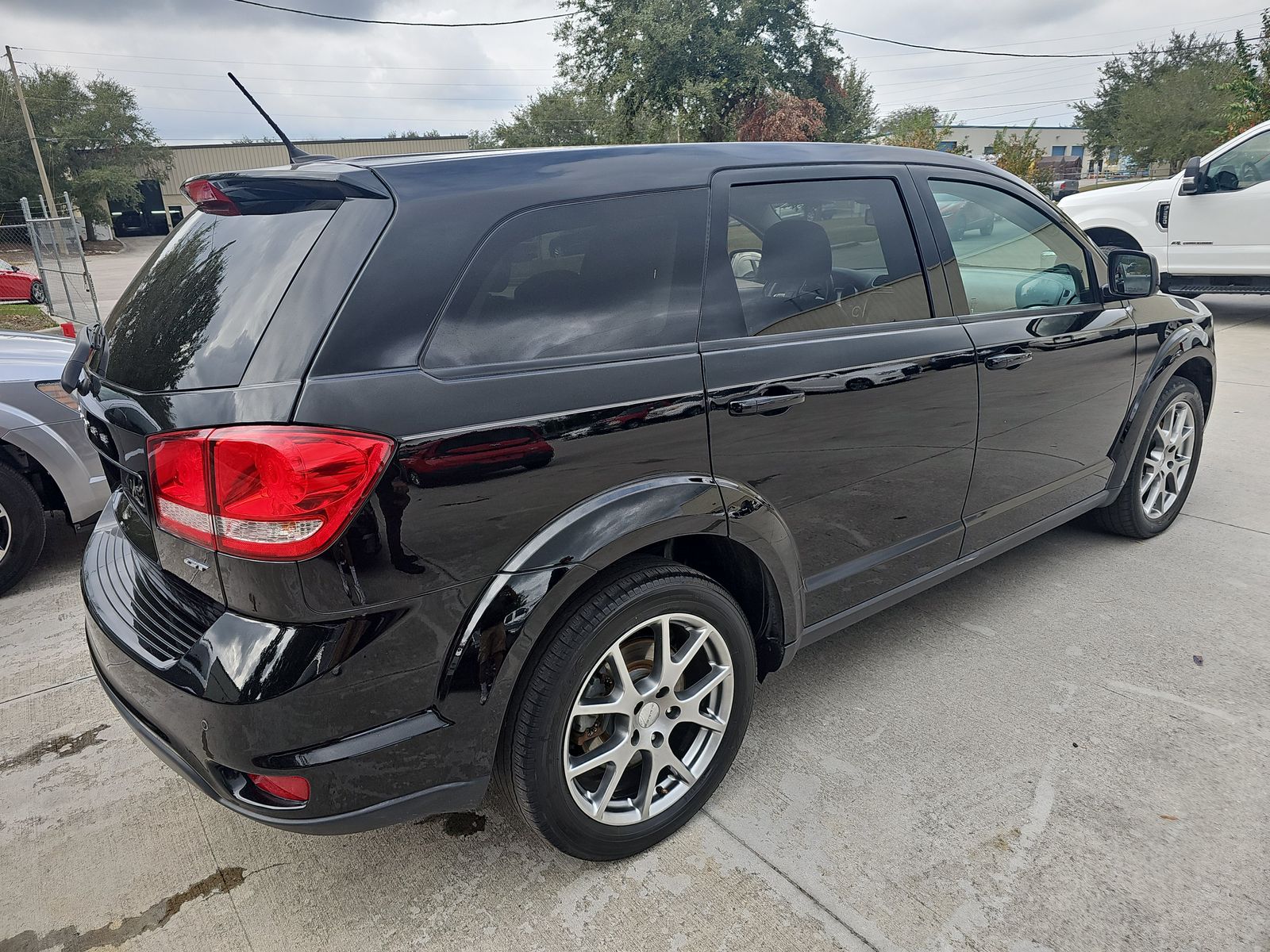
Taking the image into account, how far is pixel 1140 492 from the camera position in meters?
3.91

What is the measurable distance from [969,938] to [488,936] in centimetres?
111

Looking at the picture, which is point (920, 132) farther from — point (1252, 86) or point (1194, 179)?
point (1194, 179)

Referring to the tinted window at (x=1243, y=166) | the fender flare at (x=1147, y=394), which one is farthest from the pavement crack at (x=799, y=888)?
the tinted window at (x=1243, y=166)

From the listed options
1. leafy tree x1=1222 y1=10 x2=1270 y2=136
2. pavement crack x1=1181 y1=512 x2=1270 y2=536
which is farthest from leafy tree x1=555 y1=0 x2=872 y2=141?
pavement crack x1=1181 y1=512 x2=1270 y2=536

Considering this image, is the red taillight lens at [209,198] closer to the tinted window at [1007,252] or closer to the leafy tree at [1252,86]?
the tinted window at [1007,252]

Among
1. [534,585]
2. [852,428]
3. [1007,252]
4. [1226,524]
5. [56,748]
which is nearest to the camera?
[534,585]

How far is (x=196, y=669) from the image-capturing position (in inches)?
67.6

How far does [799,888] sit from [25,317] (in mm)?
15838

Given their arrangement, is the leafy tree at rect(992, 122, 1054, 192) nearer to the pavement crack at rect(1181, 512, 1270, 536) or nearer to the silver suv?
the pavement crack at rect(1181, 512, 1270, 536)

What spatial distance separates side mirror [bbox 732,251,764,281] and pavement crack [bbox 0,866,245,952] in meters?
2.07

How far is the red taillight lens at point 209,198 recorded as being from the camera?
195 cm

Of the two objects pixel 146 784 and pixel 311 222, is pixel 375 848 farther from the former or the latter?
pixel 311 222

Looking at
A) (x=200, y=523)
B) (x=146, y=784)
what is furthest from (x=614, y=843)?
(x=146, y=784)

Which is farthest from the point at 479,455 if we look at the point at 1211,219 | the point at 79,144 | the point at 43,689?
the point at 79,144
